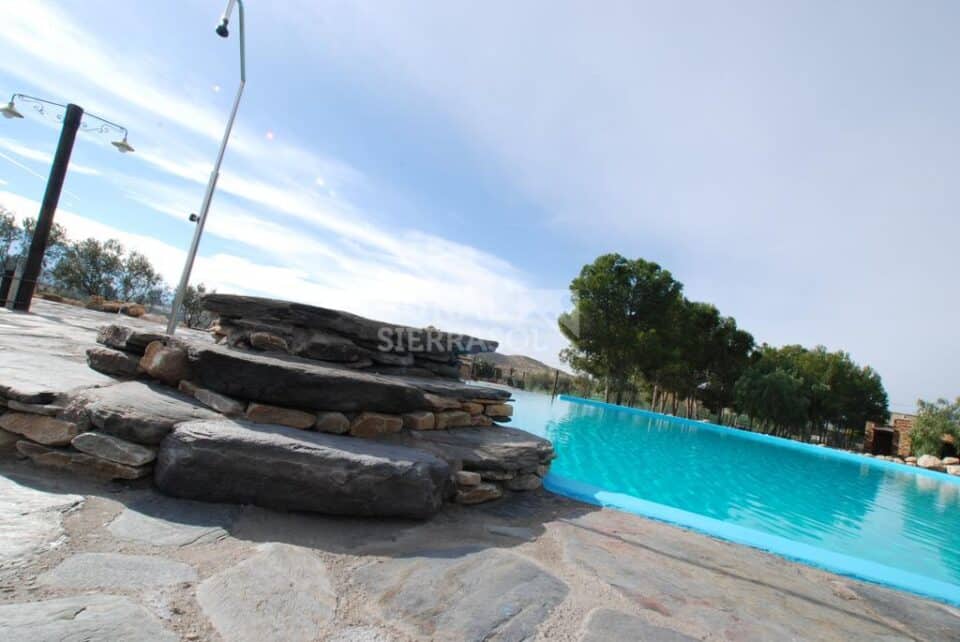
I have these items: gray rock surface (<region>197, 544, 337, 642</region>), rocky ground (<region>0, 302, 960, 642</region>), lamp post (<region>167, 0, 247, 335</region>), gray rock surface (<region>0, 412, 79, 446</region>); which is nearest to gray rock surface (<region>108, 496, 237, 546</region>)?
rocky ground (<region>0, 302, 960, 642</region>)

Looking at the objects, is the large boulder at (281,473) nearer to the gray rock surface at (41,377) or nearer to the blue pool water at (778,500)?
the gray rock surface at (41,377)

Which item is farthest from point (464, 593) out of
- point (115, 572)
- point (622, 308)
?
point (622, 308)

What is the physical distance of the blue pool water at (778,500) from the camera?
3.05 m

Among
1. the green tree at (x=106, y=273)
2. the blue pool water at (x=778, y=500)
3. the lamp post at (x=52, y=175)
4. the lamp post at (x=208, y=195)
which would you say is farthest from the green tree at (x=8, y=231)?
the blue pool water at (x=778, y=500)

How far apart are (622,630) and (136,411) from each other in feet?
7.83

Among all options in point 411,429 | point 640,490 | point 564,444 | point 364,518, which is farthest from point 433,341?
point 564,444

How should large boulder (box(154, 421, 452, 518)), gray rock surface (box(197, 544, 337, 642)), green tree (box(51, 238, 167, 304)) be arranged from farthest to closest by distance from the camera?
green tree (box(51, 238, 167, 304)) < large boulder (box(154, 421, 452, 518)) < gray rock surface (box(197, 544, 337, 642))

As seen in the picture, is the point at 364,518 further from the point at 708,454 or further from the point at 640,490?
the point at 708,454

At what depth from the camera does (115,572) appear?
1312 millimetres

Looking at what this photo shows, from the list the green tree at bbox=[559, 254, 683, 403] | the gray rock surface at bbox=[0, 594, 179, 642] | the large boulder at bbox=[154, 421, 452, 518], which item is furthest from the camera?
the green tree at bbox=[559, 254, 683, 403]

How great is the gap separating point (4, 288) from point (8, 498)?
843 centimetres

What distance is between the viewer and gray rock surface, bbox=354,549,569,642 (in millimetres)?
1333

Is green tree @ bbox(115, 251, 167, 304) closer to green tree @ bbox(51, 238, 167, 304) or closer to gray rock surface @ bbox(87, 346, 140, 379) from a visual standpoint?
green tree @ bbox(51, 238, 167, 304)

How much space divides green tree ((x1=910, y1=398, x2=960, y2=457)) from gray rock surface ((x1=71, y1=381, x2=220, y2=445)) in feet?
90.3
